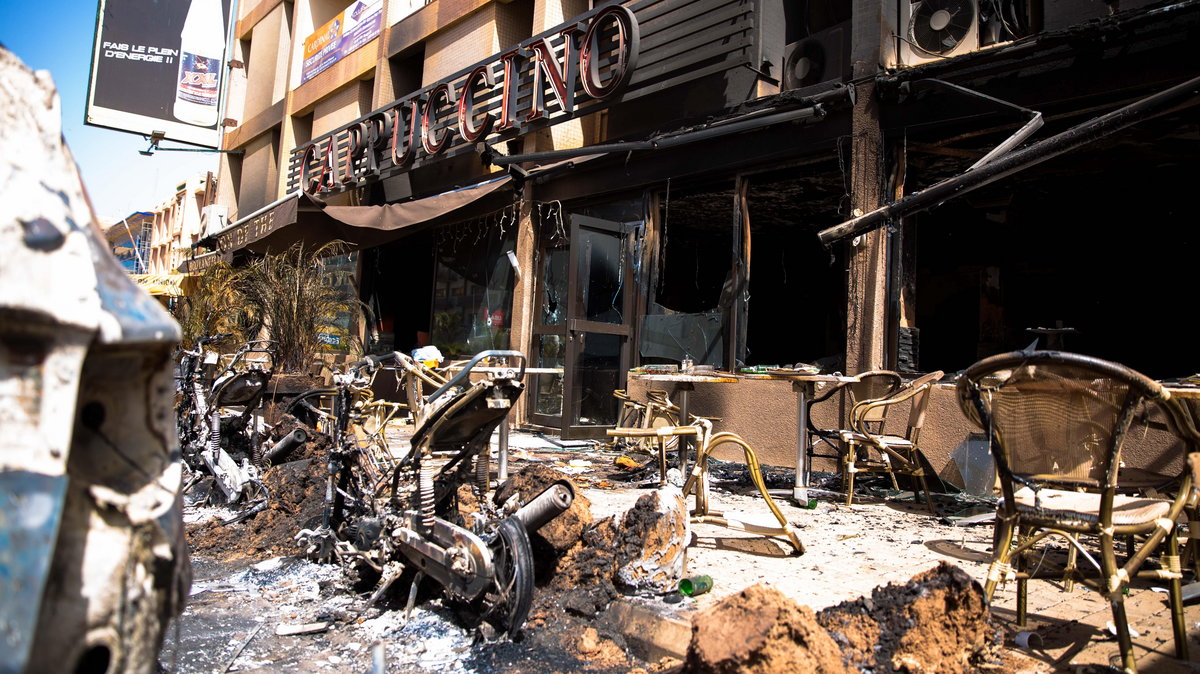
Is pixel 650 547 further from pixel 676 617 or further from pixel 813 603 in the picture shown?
pixel 813 603

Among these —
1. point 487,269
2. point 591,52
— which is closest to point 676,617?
point 591,52

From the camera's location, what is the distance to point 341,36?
Answer: 17578mm

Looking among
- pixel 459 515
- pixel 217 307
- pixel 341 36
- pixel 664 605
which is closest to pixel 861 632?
pixel 664 605

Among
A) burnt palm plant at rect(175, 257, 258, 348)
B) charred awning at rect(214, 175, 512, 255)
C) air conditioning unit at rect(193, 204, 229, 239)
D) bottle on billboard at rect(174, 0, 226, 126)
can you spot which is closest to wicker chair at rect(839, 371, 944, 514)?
charred awning at rect(214, 175, 512, 255)

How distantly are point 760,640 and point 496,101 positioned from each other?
1023 centimetres

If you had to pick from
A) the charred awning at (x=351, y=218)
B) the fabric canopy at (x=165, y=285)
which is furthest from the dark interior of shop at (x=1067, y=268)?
the fabric canopy at (x=165, y=285)

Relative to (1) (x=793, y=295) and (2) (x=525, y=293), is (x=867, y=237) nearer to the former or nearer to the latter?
(2) (x=525, y=293)

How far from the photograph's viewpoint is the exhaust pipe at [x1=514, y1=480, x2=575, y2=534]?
130 inches

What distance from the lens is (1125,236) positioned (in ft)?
38.4

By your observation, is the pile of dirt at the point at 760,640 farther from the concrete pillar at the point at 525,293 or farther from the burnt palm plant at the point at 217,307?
the burnt palm plant at the point at 217,307

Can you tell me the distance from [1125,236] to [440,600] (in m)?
12.5

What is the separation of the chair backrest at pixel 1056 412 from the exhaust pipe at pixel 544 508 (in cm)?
172

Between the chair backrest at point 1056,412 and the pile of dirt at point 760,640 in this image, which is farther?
the chair backrest at point 1056,412

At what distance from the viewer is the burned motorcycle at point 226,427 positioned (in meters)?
5.57
